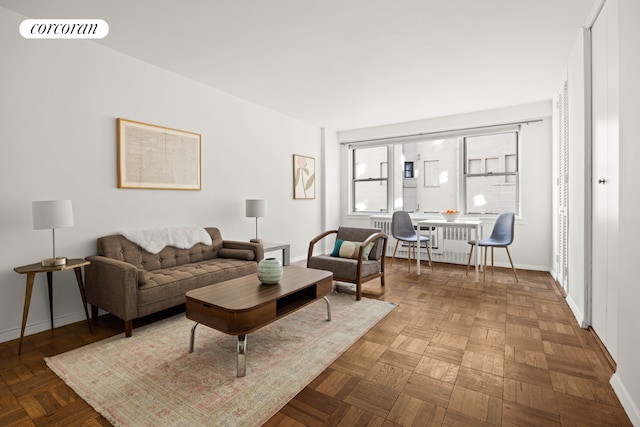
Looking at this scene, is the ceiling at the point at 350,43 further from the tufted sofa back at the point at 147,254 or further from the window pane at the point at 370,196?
the window pane at the point at 370,196

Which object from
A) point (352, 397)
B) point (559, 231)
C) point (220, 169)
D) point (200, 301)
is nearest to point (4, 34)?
point (220, 169)

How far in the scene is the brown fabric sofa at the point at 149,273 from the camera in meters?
2.57

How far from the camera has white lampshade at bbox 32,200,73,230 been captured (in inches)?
95.4

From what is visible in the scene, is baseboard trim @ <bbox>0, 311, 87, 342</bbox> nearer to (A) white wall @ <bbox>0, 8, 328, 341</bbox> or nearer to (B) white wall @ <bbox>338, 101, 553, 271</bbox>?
(A) white wall @ <bbox>0, 8, 328, 341</bbox>

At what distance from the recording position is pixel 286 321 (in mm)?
2887

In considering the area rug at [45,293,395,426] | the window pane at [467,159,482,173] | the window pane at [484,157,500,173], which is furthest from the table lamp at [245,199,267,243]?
the window pane at [484,157,500,173]

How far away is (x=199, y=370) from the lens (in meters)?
2.08

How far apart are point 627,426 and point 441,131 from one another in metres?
4.92

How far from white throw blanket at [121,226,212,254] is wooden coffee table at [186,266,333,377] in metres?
1.15

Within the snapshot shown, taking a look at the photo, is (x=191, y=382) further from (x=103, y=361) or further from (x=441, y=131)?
(x=441, y=131)

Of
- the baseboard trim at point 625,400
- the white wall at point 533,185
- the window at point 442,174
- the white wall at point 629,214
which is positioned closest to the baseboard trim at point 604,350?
the baseboard trim at point 625,400

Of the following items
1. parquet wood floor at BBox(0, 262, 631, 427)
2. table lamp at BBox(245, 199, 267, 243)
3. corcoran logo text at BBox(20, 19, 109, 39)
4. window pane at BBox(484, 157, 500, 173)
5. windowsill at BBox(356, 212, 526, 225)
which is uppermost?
corcoran logo text at BBox(20, 19, 109, 39)

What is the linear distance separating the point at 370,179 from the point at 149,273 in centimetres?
484

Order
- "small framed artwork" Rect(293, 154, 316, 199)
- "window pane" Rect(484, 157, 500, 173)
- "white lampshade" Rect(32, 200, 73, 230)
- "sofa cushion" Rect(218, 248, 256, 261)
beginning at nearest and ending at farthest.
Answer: "white lampshade" Rect(32, 200, 73, 230)
"sofa cushion" Rect(218, 248, 256, 261)
"window pane" Rect(484, 157, 500, 173)
"small framed artwork" Rect(293, 154, 316, 199)
